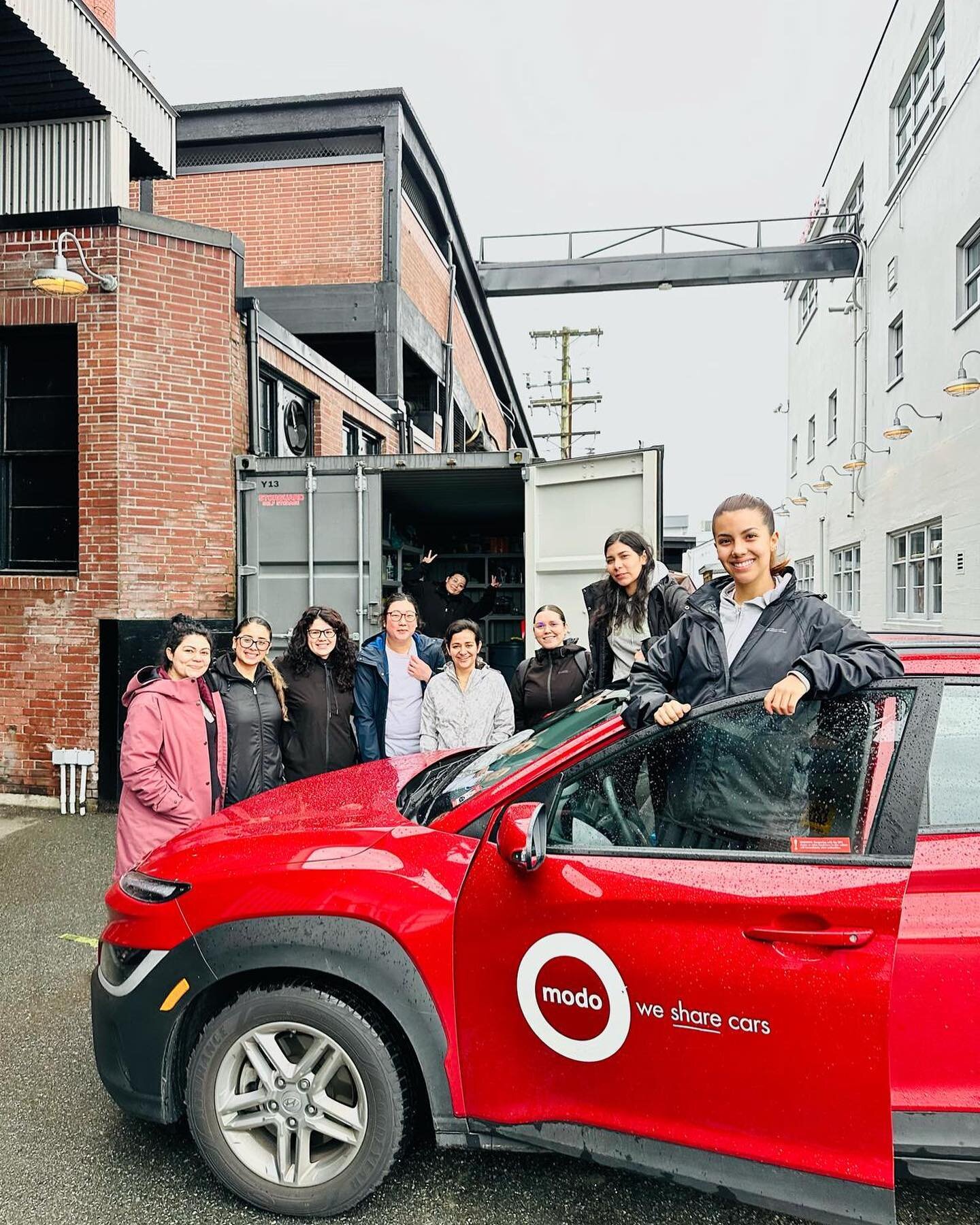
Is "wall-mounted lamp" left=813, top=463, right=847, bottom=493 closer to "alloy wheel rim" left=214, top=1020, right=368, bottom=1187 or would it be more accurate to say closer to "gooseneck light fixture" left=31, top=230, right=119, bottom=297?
"gooseneck light fixture" left=31, top=230, right=119, bottom=297

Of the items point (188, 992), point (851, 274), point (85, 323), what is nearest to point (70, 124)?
point (85, 323)

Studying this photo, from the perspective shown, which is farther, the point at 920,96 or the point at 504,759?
the point at 920,96

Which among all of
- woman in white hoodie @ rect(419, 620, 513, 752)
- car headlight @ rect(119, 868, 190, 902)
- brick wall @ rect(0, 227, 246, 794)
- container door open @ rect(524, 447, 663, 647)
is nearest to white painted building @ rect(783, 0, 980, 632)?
container door open @ rect(524, 447, 663, 647)

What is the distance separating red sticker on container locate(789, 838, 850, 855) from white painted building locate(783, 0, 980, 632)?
33.4 feet

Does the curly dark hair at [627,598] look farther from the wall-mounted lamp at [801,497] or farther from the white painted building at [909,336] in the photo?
the wall-mounted lamp at [801,497]

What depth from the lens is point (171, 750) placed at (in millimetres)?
4031

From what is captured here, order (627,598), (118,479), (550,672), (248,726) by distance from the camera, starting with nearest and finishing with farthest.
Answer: (248,726) < (627,598) < (550,672) < (118,479)

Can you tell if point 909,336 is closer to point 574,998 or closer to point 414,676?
point 414,676

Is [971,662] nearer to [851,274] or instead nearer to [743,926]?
[743,926]

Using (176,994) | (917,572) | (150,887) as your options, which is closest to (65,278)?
(150,887)

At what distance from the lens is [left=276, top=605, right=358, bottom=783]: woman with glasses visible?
488 cm

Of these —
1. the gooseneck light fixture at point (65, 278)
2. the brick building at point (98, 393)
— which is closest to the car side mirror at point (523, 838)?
the brick building at point (98, 393)

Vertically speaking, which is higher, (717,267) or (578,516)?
(717,267)

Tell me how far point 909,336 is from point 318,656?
13.3 meters
